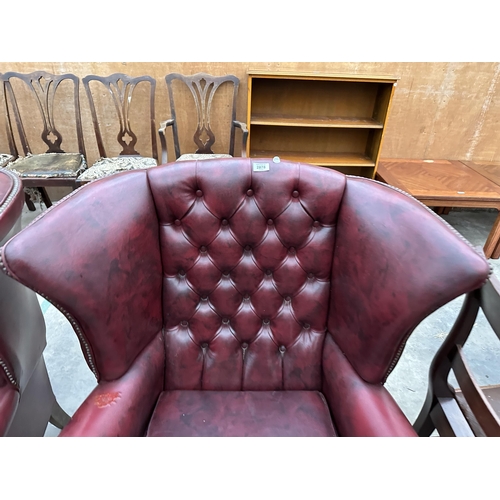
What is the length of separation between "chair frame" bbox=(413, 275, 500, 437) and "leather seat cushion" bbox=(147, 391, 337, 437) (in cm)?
33

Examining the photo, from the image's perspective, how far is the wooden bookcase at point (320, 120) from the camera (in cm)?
253

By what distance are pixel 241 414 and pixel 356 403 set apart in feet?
1.07

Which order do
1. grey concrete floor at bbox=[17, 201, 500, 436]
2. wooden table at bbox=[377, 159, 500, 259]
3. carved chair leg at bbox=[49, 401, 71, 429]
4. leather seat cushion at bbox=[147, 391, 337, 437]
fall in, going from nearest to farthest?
leather seat cushion at bbox=[147, 391, 337, 437] < carved chair leg at bbox=[49, 401, 71, 429] < grey concrete floor at bbox=[17, 201, 500, 436] < wooden table at bbox=[377, 159, 500, 259]

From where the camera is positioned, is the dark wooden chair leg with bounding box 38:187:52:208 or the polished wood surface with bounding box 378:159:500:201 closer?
the polished wood surface with bounding box 378:159:500:201

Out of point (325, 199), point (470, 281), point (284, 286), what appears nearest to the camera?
point (470, 281)

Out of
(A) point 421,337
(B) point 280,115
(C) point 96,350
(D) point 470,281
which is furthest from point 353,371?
(B) point 280,115

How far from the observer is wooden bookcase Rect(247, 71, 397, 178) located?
253 centimetres

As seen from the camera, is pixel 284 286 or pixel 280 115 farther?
pixel 280 115

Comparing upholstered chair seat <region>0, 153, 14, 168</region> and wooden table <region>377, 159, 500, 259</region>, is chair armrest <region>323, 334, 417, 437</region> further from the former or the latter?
upholstered chair seat <region>0, 153, 14, 168</region>

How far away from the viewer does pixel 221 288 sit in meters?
1.04

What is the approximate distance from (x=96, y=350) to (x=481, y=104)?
329 centimetres

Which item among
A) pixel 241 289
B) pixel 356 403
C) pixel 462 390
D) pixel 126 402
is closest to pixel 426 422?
pixel 462 390

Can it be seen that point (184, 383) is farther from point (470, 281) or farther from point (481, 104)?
point (481, 104)

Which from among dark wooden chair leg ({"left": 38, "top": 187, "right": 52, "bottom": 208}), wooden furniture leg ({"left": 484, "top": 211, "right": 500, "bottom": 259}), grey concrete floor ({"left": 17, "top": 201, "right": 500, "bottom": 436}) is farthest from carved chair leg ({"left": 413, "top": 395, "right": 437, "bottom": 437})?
dark wooden chair leg ({"left": 38, "top": 187, "right": 52, "bottom": 208})
